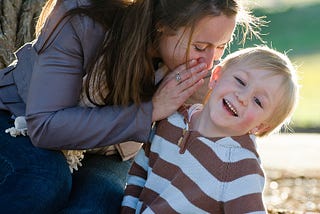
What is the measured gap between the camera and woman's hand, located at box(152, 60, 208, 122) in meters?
2.40

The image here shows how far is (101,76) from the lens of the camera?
7.88ft

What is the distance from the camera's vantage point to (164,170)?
238cm

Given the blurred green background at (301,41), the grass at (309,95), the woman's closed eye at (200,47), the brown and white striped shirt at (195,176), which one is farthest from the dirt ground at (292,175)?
the woman's closed eye at (200,47)

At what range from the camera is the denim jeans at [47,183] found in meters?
2.32

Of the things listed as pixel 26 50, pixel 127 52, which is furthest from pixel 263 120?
pixel 26 50

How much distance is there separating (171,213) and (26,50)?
795mm

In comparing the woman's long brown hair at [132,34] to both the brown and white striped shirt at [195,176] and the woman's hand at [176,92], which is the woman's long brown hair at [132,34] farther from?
the brown and white striped shirt at [195,176]

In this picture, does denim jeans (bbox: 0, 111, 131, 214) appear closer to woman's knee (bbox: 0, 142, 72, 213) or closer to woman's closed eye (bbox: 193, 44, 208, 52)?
woman's knee (bbox: 0, 142, 72, 213)

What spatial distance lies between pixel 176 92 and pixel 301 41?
26.6 feet

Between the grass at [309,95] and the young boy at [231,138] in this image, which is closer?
the young boy at [231,138]

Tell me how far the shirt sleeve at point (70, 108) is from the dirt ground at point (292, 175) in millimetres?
1497

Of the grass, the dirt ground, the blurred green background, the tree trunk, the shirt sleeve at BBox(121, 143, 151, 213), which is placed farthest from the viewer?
the blurred green background

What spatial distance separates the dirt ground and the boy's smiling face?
4.90 feet

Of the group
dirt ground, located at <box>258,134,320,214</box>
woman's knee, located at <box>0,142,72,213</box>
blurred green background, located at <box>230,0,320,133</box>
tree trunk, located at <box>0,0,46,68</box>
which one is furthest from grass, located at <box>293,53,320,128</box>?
woman's knee, located at <box>0,142,72,213</box>
